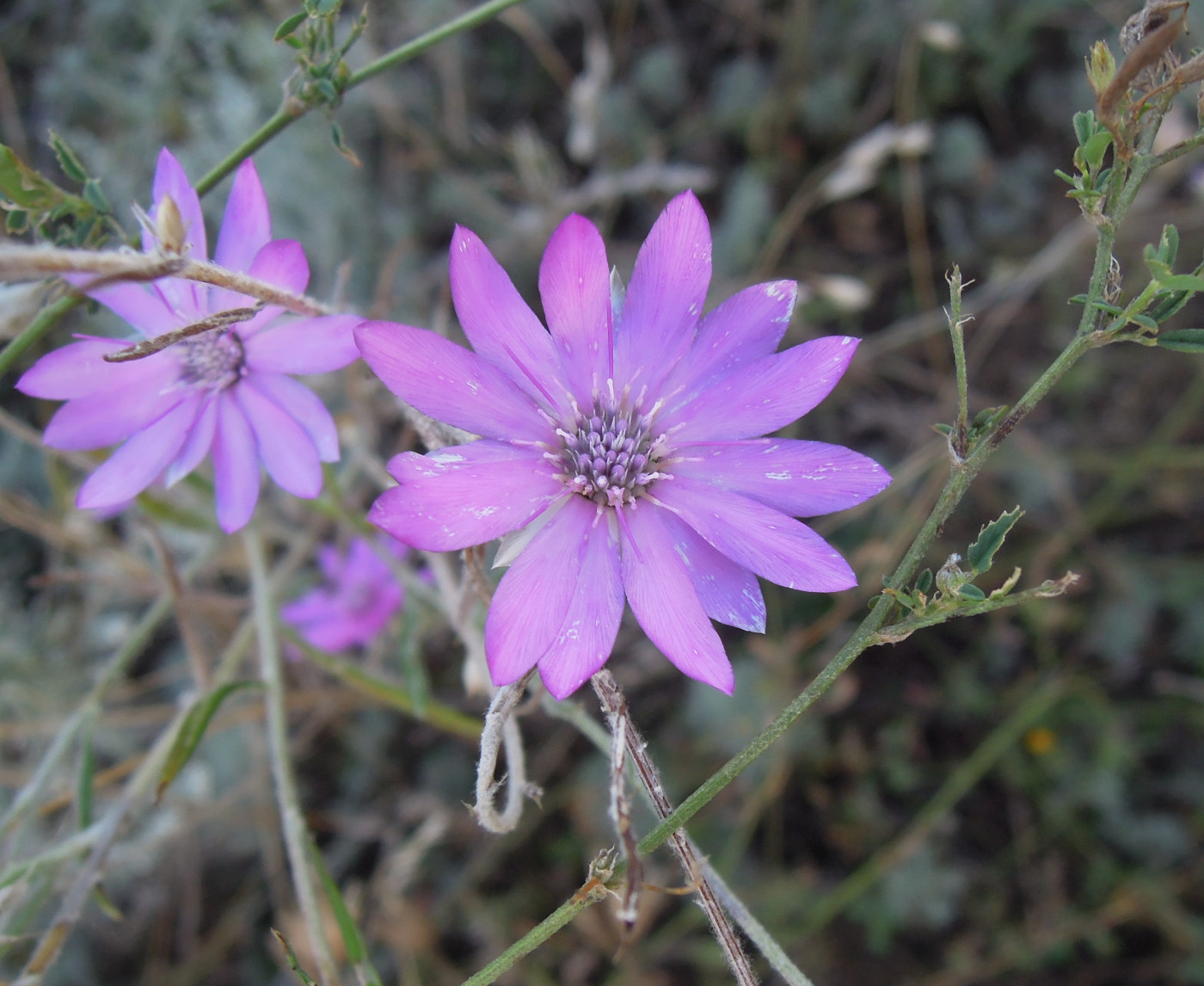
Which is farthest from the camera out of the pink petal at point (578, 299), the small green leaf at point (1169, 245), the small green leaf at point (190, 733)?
the small green leaf at point (190, 733)

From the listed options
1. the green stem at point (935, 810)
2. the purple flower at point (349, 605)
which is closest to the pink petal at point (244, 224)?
the purple flower at point (349, 605)

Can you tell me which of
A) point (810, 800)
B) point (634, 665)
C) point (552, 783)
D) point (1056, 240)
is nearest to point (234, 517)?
point (634, 665)

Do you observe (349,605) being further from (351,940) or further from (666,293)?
(666,293)

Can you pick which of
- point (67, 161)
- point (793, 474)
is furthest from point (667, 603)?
point (67, 161)

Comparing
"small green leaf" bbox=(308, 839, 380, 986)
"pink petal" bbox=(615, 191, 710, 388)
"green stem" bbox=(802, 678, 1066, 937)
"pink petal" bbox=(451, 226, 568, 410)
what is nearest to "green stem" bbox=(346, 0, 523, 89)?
"pink petal" bbox=(451, 226, 568, 410)

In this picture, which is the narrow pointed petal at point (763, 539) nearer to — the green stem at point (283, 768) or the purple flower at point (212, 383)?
the purple flower at point (212, 383)

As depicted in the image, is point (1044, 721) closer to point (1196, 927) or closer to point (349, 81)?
point (1196, 927)
